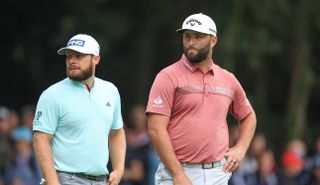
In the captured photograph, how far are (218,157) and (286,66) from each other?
53.4ft

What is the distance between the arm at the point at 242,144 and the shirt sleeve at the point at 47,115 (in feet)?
5.52

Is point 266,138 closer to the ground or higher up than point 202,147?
closer to the ground

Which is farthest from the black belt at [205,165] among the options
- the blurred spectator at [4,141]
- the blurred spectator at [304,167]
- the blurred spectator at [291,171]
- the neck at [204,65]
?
the blurred spectator at [304,167]

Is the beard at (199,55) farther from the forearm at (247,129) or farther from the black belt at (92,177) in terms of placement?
the black belt at (92,177)

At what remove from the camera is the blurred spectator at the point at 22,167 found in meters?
16.2

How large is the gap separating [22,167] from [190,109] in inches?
242

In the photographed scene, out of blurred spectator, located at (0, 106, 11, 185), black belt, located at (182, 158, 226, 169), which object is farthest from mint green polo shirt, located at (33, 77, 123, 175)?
blurred spectator, located at (0, 106, 11, 185)

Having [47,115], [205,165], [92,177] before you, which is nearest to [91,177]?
[92,177]

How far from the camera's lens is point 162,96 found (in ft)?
34.4

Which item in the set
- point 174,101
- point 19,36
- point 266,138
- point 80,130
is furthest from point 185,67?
point 266,138

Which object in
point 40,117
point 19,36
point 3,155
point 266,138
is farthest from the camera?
point 266,138

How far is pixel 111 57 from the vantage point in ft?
87.8

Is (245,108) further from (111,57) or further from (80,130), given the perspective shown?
(111,57)

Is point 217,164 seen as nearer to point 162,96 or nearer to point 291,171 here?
point 162,96
